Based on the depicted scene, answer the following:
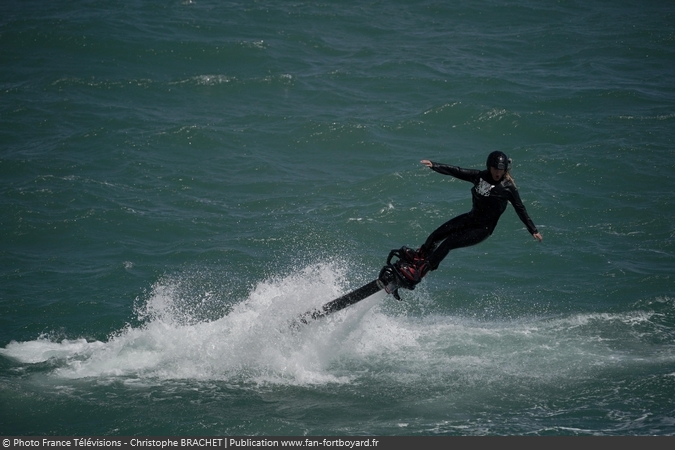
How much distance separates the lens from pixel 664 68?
31797 mm

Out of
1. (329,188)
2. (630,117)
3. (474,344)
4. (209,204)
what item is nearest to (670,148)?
(630,117)

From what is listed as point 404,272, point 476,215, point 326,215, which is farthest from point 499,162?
point 326,215

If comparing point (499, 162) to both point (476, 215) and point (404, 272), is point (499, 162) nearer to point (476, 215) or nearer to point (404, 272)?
point (476, 215)

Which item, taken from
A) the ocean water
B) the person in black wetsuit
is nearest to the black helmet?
the person in black wetsuit

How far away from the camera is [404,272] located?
1377cm

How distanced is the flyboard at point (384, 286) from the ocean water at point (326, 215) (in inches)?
20.7

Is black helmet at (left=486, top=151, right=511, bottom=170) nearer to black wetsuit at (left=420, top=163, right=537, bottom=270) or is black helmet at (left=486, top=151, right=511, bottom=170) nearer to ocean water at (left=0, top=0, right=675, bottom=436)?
black wetsuit at (left=420, top=163, right=537, bottom=270)

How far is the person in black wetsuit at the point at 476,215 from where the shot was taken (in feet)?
41.9

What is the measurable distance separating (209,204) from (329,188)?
3.59 m

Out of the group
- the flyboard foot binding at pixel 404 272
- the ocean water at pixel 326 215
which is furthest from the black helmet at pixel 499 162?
the ocean water at pixel 326 215

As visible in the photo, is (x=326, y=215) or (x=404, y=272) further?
(x=326, y=215)

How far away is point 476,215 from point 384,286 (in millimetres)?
2050

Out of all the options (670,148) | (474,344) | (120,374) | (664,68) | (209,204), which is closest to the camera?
(120,374)

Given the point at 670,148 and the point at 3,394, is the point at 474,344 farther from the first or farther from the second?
the point at 670,148
